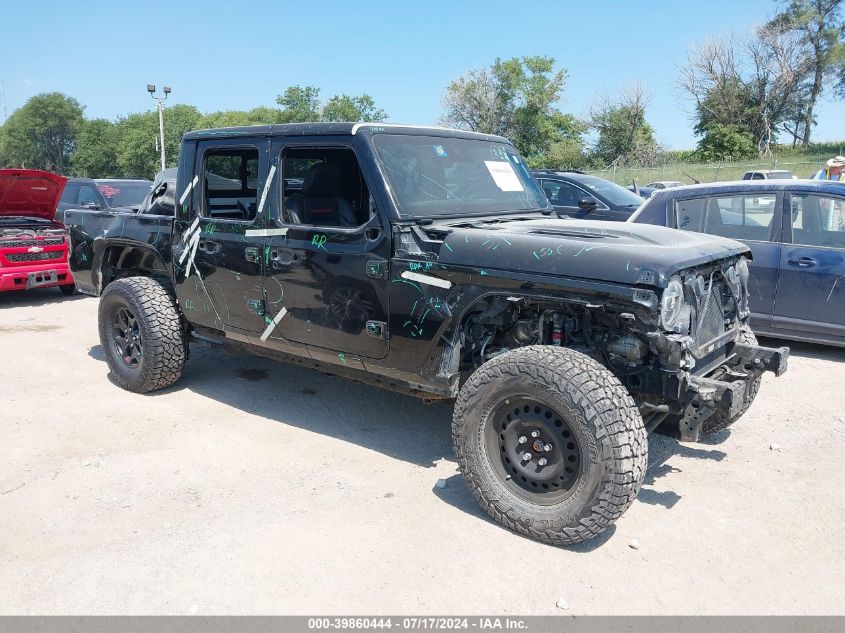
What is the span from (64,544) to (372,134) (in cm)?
279

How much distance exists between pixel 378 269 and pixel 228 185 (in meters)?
1.96

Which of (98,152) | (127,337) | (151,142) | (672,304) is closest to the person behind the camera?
(672,304)

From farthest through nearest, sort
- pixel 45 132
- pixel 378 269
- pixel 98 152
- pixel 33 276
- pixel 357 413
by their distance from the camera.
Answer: pixel 45 132
pixel 98 152
pixel 33 276
pixel 357 413
pixel 378 269

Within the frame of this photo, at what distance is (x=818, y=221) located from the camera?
6.35m

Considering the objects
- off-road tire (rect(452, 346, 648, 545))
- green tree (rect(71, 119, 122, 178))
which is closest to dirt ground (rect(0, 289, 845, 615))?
off-road tire (rect(452, 346, 648, 545))

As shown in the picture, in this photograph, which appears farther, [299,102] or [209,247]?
[299,102]

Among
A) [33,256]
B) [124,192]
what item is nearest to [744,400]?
[33,256]

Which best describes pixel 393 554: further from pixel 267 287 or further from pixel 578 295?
pixel 267 287

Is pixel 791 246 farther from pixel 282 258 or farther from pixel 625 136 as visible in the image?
pixel 625 136

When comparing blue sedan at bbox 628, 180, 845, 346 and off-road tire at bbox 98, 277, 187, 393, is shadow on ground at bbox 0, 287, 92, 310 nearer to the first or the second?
off-road tire at bbox 98, 277, 187, 393

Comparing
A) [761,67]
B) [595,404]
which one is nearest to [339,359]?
[595,404]

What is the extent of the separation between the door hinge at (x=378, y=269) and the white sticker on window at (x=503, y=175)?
119 centimetres

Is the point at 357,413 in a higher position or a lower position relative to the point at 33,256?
lower
